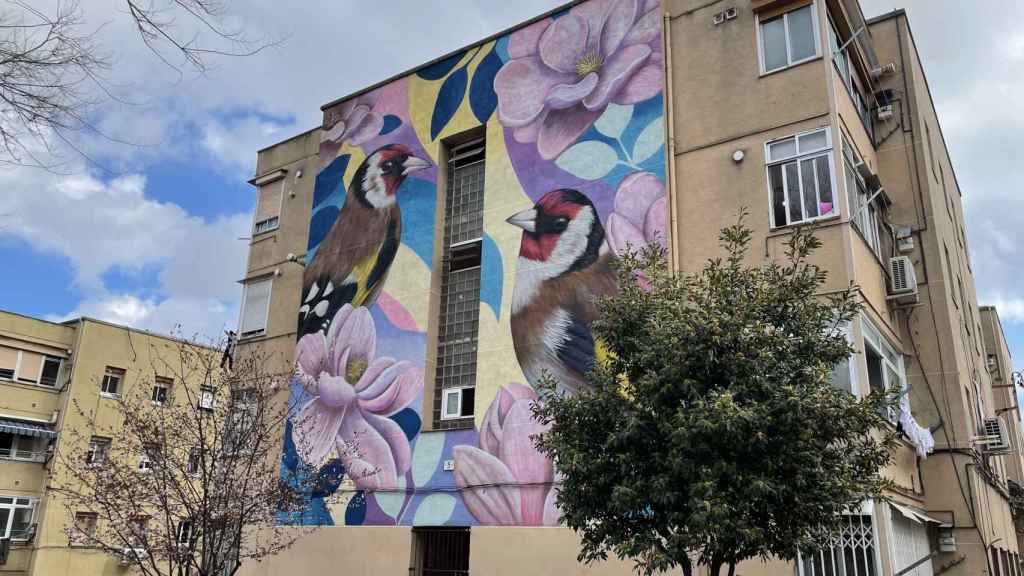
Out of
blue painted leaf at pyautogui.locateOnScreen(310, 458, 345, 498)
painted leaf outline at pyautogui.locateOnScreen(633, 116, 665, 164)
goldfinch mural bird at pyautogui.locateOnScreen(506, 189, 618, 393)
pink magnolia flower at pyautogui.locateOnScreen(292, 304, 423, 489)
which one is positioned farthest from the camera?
blue painted leaf at pyautogui.locateOnScreen(310, 458, 345, 498)

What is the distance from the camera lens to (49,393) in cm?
3059

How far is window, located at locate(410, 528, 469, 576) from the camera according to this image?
50.2ft

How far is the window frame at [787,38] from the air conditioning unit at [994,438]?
8065 mm

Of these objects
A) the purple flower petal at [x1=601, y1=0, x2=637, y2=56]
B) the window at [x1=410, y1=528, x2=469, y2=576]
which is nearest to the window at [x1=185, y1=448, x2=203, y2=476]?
the window at [x1=410, y1=528, x2=469, y2=576]

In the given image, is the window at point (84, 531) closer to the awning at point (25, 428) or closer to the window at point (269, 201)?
the window at point (269, 201)

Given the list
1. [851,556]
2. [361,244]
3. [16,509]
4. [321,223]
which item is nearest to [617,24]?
[361,244]

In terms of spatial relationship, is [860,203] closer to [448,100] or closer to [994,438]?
[994,438]

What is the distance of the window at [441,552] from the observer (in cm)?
1530

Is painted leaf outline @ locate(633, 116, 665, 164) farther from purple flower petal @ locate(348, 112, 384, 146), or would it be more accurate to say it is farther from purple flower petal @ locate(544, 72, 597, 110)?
purple flower petal @ locate(348, 112, 384, 146)

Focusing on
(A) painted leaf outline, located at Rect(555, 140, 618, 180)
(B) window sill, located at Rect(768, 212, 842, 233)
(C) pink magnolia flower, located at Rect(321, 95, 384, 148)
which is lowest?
(B) window sill, located at Rect(768, 212, 842, 233)

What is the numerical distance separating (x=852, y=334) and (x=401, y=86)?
1233cm

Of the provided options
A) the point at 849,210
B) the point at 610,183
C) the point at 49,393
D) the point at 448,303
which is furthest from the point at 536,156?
the point at 49,393

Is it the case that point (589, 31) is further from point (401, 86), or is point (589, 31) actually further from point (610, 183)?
point (401, 86)

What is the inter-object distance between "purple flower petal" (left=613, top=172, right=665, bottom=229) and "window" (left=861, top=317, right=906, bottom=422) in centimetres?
424
